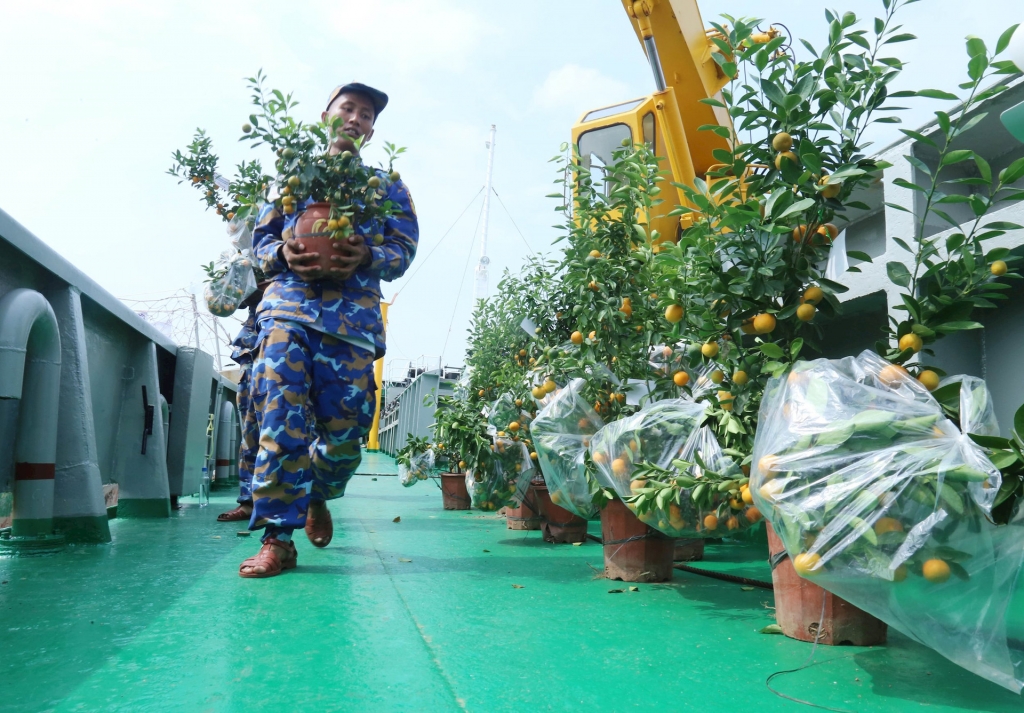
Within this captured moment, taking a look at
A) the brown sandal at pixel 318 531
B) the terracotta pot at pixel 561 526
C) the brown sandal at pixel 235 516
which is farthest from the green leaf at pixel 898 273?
the brown sandal at pixel 235 516

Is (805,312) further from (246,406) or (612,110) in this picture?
(612,110)

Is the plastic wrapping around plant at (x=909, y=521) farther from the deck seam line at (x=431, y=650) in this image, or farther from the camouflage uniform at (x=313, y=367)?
the camouflage uniform at (x=313, y=367)

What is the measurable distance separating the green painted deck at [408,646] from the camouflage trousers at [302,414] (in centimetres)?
31

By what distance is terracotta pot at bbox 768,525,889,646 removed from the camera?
1.95 m

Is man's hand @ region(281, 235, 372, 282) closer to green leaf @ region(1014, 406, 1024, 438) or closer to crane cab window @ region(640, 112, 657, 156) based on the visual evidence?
green leaf @ region(1014, 406, 1024, 438)

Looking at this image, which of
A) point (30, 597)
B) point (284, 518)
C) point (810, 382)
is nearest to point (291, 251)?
point (284, 518)

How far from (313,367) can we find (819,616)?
212 cm

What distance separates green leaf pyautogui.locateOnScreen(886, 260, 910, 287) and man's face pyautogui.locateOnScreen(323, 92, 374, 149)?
2313mm

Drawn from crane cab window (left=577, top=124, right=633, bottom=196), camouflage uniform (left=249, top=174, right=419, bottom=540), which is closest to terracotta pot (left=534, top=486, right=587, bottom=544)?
camouflage uniform (left=249, top=174, right=419, bottom=540)

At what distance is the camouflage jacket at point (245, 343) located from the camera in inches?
177

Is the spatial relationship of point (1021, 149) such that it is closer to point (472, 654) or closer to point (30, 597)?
point (472, 654)

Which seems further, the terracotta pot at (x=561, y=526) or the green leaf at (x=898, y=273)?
the terracotta pot at (x=561, y=526)

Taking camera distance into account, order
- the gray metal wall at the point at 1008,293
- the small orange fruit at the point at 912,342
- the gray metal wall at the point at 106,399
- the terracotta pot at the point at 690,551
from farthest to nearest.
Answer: the terracotta pot at the point at 690,551
the gray metal wall at the point at 106,399
the gray metal wall at the point at 1008,293
the small orange fruit at the point at 912,342

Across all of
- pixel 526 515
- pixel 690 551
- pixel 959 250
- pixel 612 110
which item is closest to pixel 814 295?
pixel 959 250
